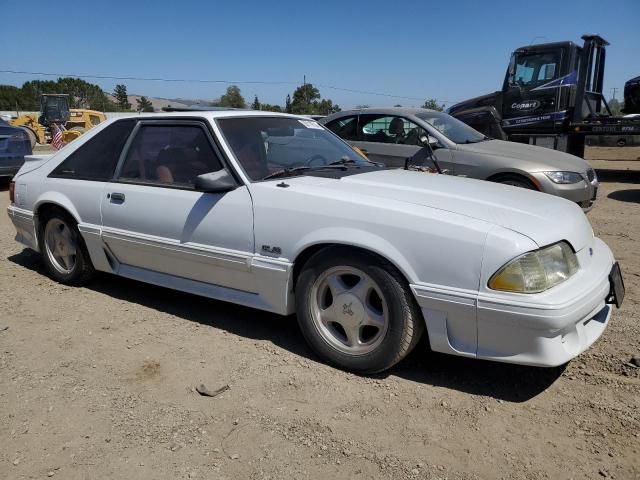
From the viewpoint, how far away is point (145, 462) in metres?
2.46

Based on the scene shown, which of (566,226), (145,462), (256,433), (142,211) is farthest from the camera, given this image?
(142,211)

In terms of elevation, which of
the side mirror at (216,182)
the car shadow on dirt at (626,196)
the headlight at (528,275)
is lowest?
the car shadow on dirt at (626,196)

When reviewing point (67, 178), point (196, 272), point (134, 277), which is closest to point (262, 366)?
point (196, 272)

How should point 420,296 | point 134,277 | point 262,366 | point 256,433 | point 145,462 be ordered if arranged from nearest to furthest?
point 145,462 → point 256,433 → point 420,296 → point 262,366 → point 134,277

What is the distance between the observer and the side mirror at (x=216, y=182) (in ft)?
11.3

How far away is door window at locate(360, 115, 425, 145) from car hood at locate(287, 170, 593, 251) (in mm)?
3749

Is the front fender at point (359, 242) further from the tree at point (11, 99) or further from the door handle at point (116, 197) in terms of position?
the tree at point (11, 99)

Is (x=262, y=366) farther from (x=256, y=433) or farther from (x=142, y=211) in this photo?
(x=142, y=211)

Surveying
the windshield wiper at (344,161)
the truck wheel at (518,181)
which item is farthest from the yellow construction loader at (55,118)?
the windshield wiper at (344,161)

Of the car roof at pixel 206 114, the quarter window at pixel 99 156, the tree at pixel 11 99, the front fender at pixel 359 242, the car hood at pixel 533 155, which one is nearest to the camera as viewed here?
the front fender at pixel 359 242

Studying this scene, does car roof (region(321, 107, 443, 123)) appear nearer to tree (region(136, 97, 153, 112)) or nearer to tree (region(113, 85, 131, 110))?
tree (region(136, 97, 153, 112))

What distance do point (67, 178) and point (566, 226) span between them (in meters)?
3.77

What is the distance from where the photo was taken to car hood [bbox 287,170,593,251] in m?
2.94

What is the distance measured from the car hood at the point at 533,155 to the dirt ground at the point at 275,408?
326 centimetres
